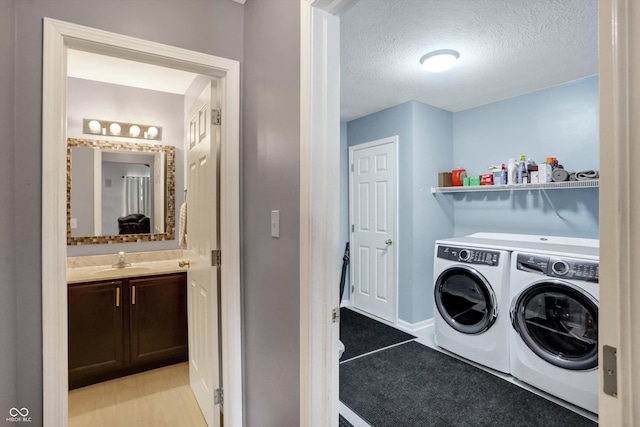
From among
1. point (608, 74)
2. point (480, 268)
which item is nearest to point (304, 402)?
point (608, 74)

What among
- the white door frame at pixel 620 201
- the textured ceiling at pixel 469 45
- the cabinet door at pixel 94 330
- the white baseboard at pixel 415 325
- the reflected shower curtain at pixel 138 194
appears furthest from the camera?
the white baseboard at pixel 415 325

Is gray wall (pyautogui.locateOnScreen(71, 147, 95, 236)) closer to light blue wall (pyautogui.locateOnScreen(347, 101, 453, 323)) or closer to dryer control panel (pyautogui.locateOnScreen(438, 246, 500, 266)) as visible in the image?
light blue wall (pyautogui.locateOnScreen(347, 101, 453, 323))

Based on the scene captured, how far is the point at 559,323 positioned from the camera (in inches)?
82.0

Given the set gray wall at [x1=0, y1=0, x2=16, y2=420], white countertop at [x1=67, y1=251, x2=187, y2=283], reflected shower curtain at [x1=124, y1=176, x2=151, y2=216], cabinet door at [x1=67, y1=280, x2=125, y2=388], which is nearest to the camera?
gray wall at [x1=0, y1=0, x2=16, y2=420]

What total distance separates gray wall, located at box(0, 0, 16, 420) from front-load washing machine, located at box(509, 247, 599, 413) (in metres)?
2.81

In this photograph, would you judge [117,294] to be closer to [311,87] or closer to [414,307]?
[311,87]

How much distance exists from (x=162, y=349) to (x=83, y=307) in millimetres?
692

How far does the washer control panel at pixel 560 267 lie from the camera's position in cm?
192

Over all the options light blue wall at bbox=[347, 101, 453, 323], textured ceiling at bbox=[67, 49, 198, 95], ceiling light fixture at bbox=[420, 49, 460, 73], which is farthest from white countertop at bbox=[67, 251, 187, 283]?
ceiling light fixture at bbox=[420, 49, 460, 73]

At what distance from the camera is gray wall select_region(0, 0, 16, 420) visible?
1.13 metres

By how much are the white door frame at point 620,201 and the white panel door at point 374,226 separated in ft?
9.84

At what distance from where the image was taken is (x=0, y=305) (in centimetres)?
112

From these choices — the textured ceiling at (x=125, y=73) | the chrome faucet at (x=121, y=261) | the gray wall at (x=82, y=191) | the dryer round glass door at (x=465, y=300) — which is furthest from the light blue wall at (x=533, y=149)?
the gray wall at (x=82, y=191)

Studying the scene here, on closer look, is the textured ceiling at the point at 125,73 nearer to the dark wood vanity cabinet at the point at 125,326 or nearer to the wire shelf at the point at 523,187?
the dark wood vanity cabinet at the point at 125,326
